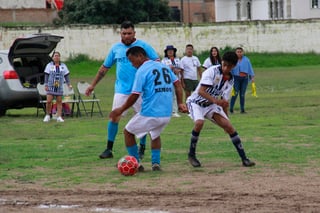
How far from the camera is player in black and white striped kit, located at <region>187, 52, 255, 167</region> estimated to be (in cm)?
1252

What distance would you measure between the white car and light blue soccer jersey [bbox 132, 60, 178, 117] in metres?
11.9

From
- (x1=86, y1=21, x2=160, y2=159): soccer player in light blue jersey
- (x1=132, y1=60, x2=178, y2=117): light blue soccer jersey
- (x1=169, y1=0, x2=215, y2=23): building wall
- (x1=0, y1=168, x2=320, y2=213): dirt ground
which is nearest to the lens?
(x1=0, y1=168, x2=320, y2=213): dirt ground

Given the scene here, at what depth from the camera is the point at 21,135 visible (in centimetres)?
1934

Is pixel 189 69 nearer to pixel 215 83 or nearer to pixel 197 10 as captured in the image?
pixel 215 83

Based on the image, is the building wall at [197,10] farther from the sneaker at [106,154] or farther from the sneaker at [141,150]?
the sneaker at [141,150]

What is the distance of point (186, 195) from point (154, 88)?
2192 mm

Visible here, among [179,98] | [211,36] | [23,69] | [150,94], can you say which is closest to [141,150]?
[179,98]

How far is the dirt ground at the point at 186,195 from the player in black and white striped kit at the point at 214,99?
0.91m

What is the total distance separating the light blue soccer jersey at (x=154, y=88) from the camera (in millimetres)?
12055

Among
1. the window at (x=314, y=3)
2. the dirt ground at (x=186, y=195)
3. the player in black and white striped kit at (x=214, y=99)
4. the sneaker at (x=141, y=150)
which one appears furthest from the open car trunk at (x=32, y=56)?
the window at (x=314, y=3)

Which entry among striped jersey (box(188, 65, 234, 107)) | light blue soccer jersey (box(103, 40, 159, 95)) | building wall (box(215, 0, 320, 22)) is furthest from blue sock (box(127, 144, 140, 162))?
building wall (box(215, 0, 320, 22))

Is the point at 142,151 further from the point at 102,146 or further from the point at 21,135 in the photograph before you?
the point at 21,135

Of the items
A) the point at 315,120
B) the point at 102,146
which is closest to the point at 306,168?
the point at 102,146

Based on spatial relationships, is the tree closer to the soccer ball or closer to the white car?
the white car
